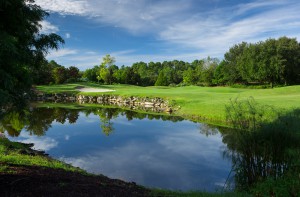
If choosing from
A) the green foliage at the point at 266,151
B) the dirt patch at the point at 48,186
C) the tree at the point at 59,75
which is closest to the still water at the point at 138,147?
the green foliage at the point at 266,151

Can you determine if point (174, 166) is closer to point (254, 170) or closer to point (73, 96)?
point (254, 170)

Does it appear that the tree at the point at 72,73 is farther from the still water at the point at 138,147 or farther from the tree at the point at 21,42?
the tree at the point at 21,42

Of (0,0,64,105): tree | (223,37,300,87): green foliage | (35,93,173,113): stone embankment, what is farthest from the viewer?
(223,37,300,87): green foliage

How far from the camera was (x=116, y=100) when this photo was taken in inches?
1746

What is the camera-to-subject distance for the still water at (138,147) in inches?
430

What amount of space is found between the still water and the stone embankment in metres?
10.6

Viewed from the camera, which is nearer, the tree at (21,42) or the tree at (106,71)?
the tree at (21,42)

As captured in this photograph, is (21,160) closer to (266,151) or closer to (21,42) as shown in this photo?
(21,42)

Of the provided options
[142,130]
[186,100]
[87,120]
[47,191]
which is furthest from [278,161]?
[186,100]

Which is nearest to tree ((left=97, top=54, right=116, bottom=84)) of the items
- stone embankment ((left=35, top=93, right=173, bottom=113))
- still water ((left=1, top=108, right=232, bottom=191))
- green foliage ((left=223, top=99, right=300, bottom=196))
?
stone embankment ((left=35, top=93, right=173, bottom=113))

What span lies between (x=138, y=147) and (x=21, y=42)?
393 inches

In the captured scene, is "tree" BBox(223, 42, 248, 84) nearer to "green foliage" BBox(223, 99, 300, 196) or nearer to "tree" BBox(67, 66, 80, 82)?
"tree" BBox(67, 66, 80, 82)

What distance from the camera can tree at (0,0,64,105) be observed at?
235 inches

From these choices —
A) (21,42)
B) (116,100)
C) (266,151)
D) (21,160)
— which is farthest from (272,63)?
(21,42)
